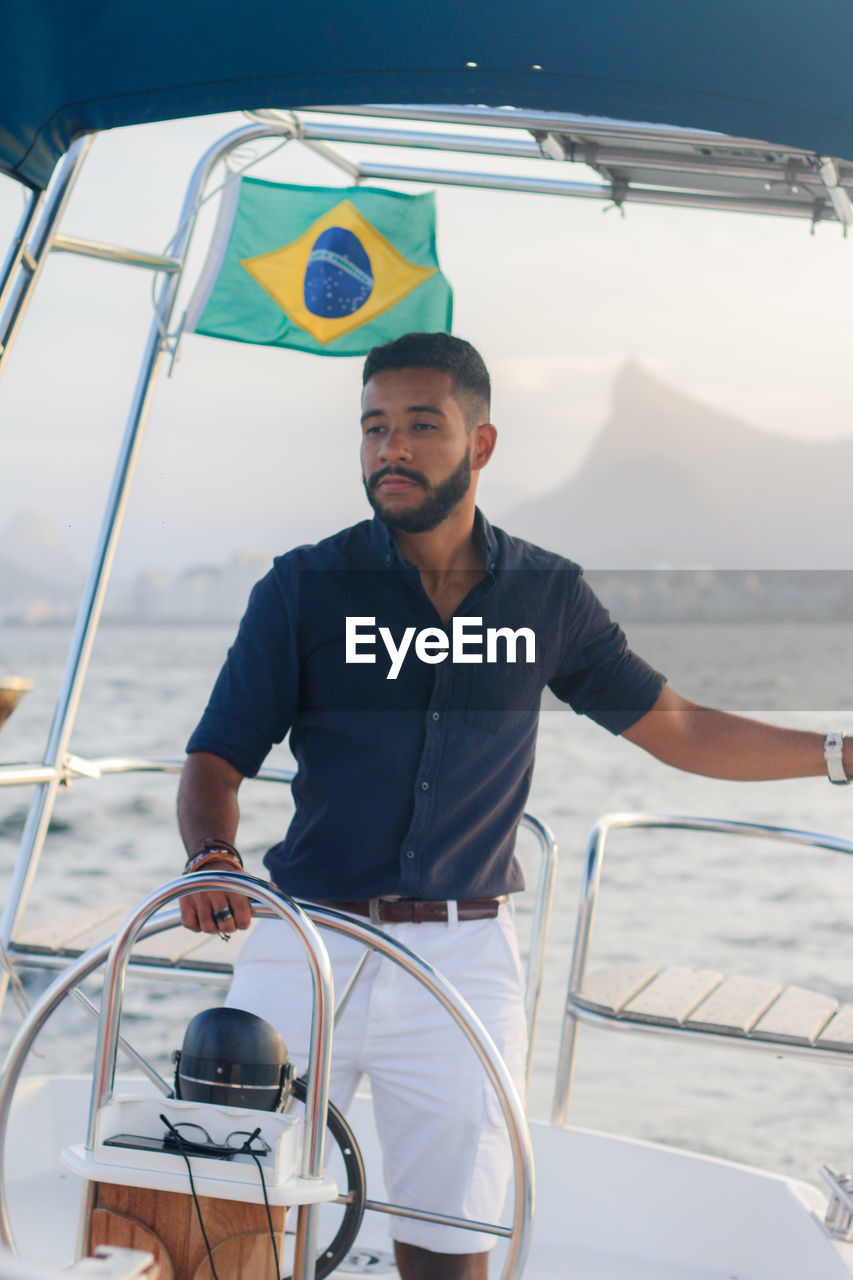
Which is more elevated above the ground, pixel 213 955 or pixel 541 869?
pixel 541 869

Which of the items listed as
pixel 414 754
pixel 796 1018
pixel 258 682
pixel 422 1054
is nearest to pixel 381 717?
pixel 414 754

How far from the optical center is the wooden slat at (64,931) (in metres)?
2.70

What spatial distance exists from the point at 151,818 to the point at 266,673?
14.9 m

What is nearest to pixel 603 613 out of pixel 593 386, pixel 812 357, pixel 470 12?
pixel 470 12

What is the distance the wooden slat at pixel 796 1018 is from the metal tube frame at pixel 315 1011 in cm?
114

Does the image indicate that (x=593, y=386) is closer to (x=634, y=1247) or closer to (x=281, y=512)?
(x=281, y=512)

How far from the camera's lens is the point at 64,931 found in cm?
281

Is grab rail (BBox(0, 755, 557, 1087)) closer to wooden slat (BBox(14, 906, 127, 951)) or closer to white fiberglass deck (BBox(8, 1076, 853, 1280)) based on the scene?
wooden slat (BBox(14, 906, 127, 951))

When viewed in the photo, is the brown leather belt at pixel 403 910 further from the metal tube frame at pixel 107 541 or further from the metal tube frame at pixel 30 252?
the metal tube frame at pixel 107 541

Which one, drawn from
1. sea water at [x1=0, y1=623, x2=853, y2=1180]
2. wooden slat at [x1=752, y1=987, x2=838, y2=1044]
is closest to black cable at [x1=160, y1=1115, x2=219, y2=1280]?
sea water at [x1=0, y1=623, x2=853, y2=1180]

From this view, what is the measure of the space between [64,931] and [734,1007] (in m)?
1.37

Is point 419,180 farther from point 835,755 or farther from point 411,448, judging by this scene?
point 835,755

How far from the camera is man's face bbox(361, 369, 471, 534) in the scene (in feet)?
6.52

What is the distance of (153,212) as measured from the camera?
19766 mm
